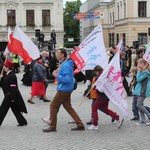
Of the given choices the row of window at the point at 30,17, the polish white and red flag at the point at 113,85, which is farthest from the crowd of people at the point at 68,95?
the row of window at the point at 30,17

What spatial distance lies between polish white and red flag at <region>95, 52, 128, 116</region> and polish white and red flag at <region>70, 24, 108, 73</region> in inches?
18.4

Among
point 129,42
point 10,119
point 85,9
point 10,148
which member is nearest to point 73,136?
point 10,148

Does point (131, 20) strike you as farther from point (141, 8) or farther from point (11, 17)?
point (11, 17)

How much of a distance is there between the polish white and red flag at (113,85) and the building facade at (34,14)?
4508 cm

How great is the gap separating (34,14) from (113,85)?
46036 mm

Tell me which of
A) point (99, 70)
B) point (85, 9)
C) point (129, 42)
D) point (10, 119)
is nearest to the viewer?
point (99, 70)

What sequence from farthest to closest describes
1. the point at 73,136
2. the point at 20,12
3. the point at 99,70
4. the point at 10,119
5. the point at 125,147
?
the point at 20,12 < the point at 10,119 < the point at 99,70 < the point at 73,136 < the point at 125,147

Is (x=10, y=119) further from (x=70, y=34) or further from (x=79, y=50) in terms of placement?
(x=70, y=34)

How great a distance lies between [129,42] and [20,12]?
1615cm

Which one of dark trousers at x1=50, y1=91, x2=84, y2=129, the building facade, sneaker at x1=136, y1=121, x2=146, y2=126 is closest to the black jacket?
dark trousers at x1=50, y1=91, x2=84, y2=129

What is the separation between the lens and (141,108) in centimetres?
995

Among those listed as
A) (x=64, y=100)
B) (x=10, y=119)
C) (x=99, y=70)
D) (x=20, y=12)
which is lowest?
(x=10, y=119)

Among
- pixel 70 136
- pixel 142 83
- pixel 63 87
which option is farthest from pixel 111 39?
pixel 70 136

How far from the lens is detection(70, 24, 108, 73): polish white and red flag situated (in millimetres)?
9633
